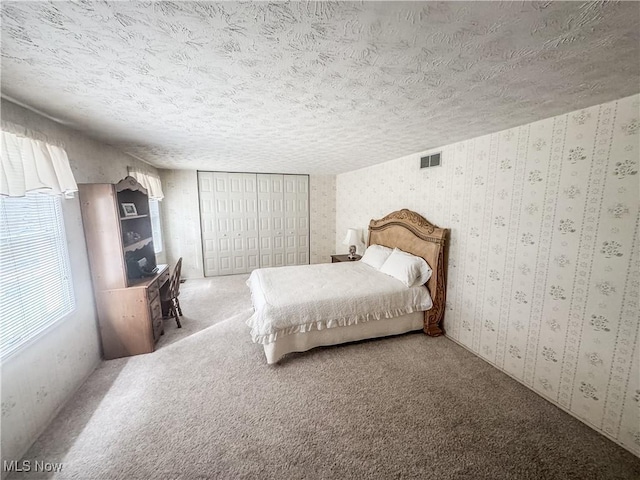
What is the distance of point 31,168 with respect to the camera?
1574 millimetres

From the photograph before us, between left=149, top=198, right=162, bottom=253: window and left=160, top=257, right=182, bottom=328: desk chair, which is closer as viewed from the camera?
left=160, top=257, right=182, bottom=328: desk chair

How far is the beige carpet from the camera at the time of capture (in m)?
1.44

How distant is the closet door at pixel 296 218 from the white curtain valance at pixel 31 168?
3741 millimetres

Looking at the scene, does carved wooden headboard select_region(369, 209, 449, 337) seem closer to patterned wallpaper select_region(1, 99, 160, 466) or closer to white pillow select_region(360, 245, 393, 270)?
white pillow select_region(360, 245, 393, 270)

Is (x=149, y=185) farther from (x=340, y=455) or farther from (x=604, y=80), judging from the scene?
(x=604, y=80)

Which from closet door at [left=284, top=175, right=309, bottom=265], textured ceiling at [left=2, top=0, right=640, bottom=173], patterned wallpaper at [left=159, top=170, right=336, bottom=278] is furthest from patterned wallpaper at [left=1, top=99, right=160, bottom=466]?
closet door at [left=284, top=175, right=309, bottom=265]

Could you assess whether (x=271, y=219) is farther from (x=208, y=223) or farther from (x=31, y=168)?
(x=31, y=168)

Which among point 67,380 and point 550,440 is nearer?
point 550,440

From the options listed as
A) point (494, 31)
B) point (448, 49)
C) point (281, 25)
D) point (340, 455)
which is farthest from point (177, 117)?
point (340, 455)

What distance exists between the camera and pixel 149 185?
365cm

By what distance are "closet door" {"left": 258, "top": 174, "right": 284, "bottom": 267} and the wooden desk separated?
294 cm

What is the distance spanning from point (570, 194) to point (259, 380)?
112 inches

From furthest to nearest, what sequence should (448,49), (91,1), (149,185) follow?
1. (149,185)
2. (448,49)
3. (91,1)

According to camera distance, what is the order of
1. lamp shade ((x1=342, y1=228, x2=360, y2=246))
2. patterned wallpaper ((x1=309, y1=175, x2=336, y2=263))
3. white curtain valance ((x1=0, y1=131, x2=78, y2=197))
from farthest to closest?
patterned wallpaper ((x1=309, y1=175, x2=336, y2=263)) < lamp shade ((x1=342, y1=228, x2=360, y2=246)) < white curtain valance ((x1=0, y1=131, x2=78, y2=197))
